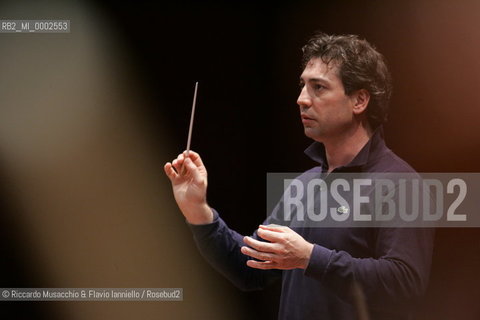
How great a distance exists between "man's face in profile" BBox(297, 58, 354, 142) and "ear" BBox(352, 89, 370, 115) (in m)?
0.01

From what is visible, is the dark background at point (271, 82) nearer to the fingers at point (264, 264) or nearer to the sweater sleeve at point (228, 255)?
the sweater sleeve at point (228, 255)

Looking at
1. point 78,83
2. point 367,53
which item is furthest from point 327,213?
point 78,83

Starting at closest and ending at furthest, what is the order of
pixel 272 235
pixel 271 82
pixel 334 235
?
pixel 272 235
pixel 334 235
pixel 271 82

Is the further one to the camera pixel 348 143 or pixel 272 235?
pixel 348 143

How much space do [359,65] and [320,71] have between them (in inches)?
5.0

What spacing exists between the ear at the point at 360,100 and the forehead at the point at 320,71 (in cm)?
8

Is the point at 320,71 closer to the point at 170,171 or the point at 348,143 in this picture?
the point at 348,143

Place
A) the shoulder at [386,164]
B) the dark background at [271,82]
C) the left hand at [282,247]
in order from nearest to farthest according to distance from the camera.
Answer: the left hand at [282,247] → the shoulder at [386,164] → the dark background at [271,82]

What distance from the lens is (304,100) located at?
182cm

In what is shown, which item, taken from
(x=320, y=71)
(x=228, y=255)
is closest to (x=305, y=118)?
(x=320, y=71)

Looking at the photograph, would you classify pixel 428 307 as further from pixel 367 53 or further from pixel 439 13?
pixel 439 13

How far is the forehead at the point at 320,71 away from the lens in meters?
1.77

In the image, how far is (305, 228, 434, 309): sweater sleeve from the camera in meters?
1.57

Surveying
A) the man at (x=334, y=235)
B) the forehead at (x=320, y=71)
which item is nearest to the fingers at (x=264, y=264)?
the man at (x=334, y=235)
